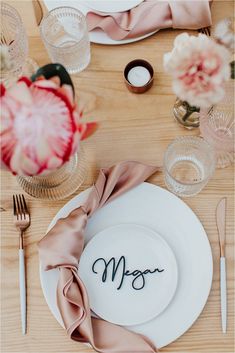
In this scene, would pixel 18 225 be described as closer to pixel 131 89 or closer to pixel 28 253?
pixel 28 253

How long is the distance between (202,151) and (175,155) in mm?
50

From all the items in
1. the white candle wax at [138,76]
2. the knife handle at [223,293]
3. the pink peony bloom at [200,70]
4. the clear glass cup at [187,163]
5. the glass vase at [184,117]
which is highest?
the pink peony bloom at [200,70]

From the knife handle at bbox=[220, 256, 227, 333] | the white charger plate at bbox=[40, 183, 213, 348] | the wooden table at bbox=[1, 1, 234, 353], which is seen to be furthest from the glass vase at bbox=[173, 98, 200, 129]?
the knife handle at bbox=[220, 256, 227, 333]

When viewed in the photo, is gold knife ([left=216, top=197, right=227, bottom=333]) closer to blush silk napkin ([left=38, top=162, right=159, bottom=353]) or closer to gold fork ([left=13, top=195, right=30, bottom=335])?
blush silk napkin ([left=38, top=162, right=159, bottom=353])

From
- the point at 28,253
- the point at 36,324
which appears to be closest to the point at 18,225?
the point at 28,253

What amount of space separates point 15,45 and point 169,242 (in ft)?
1.47

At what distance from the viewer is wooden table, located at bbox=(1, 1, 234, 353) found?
0.82 m

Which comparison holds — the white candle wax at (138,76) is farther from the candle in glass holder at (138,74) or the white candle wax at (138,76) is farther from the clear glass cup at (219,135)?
the clear glass cup at (219,135)

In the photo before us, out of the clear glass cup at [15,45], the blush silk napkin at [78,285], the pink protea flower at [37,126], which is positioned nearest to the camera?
the pink protea flower at [37,126]

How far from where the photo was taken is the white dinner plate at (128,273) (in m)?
0.81

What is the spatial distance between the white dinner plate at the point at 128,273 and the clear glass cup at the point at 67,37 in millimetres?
323

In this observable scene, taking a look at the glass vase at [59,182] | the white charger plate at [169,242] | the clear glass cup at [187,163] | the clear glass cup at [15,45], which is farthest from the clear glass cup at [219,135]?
the clear glass cup at [15,45]

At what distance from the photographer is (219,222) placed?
2.82 feet

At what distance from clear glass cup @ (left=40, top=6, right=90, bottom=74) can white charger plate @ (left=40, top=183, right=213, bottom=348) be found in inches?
9.9
